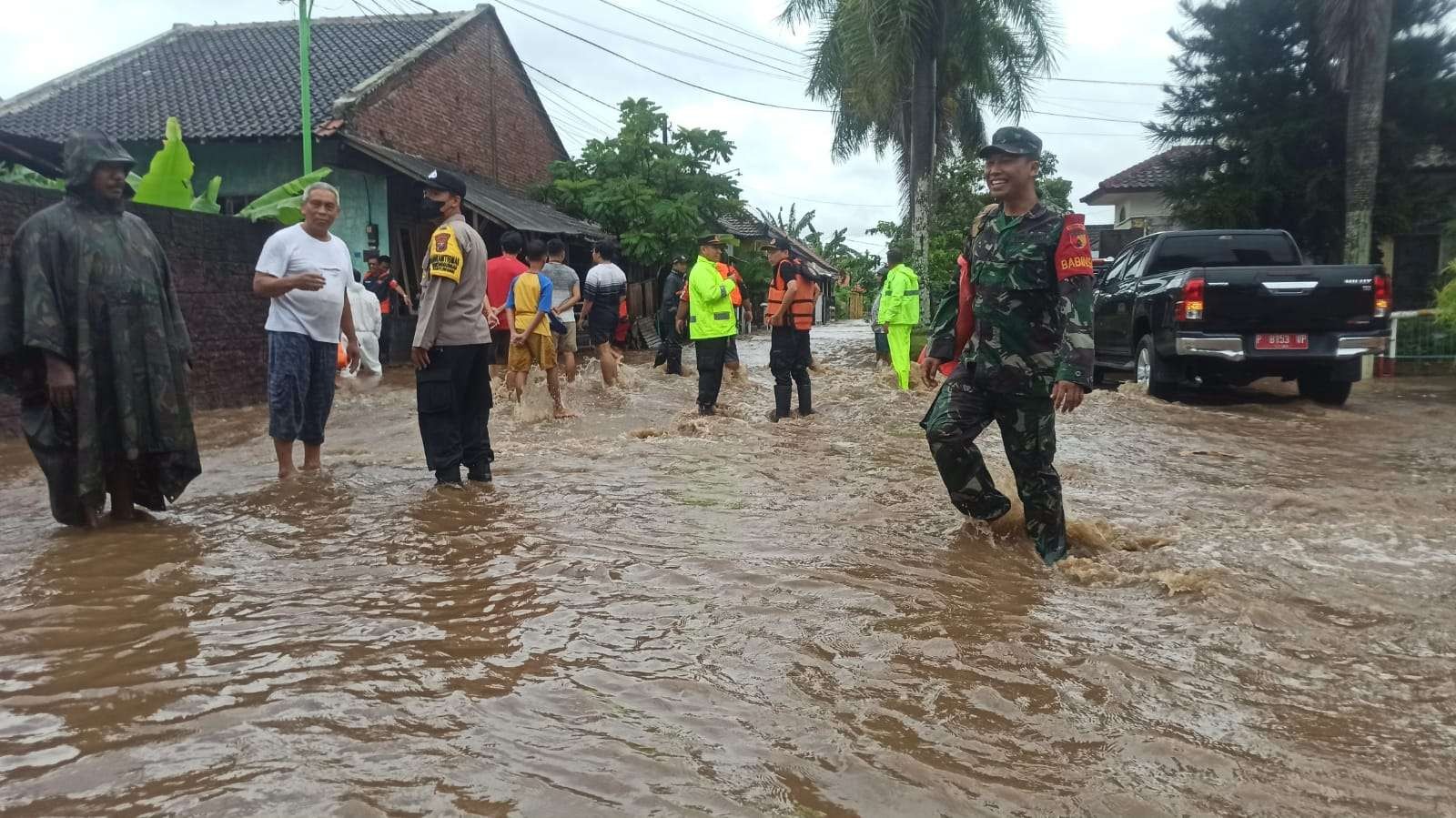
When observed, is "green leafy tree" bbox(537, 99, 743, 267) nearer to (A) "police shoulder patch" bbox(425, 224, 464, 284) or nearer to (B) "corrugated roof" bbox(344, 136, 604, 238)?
(B) "corrugated roof" bbox(344, 136, 604, 238)

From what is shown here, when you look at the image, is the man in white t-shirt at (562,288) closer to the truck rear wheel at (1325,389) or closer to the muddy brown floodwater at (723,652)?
the muddy brown floodwater at (723,652)

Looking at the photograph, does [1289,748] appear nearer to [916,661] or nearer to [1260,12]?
[916,661]

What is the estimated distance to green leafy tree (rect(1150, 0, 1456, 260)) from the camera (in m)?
19.1

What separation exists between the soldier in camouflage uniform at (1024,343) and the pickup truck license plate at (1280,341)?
249 inches

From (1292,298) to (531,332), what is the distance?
699cm

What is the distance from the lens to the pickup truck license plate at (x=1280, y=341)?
9555 millimetres

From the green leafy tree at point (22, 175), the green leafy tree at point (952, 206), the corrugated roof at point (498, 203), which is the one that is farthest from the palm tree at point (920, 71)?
the green leafy tree at point (22, 175)

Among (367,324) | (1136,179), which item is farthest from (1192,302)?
(1136,179)

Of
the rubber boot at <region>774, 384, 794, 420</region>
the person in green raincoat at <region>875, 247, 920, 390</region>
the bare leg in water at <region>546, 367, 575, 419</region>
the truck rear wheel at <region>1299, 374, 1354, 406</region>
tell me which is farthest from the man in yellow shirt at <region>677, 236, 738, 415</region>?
the truck rear wheel at <region>1299, 374, 1354, 406</region>

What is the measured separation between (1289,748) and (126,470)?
15.8ft

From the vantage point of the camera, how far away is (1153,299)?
34.1 feet

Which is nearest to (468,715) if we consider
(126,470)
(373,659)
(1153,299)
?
(373,659)

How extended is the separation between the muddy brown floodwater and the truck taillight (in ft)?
11.9

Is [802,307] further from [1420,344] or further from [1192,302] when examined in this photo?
[1420,344]
